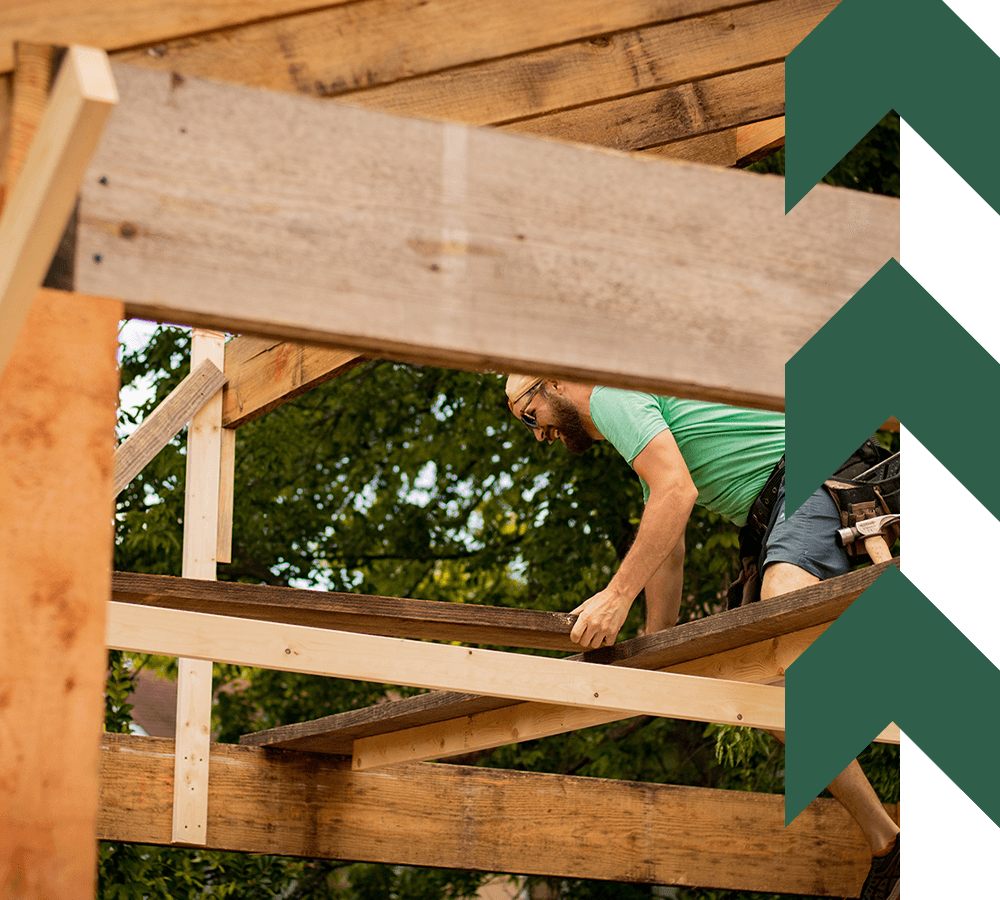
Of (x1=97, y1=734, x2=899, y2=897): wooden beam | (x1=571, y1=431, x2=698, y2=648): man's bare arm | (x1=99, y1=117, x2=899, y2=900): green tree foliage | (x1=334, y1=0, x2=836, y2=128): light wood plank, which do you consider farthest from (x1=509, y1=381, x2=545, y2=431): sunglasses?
(x1=99, y1=117, x2=899, y2=900): green tree foliage

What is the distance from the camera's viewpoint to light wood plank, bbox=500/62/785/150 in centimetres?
461

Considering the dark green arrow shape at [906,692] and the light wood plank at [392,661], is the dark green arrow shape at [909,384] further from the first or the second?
the light wood plank at [392,661]

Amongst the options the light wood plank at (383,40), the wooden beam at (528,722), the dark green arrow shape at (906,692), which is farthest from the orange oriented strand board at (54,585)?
the wooden beam at (528,722)

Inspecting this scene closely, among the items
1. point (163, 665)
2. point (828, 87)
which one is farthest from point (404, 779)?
point (163, 665)

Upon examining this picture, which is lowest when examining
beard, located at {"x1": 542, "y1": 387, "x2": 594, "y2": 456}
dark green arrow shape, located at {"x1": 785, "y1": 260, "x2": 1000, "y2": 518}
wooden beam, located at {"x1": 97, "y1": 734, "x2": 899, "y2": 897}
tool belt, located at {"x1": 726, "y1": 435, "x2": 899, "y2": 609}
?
wooden beam, located at {"x1": 97, "y1": 734, "x2": 899, "y2": 897}

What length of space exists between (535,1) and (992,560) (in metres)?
1.20

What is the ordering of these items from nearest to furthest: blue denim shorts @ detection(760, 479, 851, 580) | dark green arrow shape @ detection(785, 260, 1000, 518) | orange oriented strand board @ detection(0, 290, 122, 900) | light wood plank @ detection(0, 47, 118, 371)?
light wood plank @ detection(0, 47, 118, 371), orange oriented strand board @ detection(0, 290, 122, 900), dark green arrow shape @ detection(785, 260, 1000, 518), blue denim shorts @ detection(760, 479, 851, 580)

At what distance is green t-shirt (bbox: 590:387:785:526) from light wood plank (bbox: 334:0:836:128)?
1375mm

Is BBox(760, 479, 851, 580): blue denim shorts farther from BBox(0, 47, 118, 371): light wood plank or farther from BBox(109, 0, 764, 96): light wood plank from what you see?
BBox(0, 47, 118, 371): light wood plank

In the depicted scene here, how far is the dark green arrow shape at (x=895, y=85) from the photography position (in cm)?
223

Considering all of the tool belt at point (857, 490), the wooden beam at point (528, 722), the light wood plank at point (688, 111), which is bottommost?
the wooden beam at point (528, 722)

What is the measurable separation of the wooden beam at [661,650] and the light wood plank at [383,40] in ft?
5.82

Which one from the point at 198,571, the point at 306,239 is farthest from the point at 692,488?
the point at 306,239

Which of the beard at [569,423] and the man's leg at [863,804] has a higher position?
the beard at [569,423]
